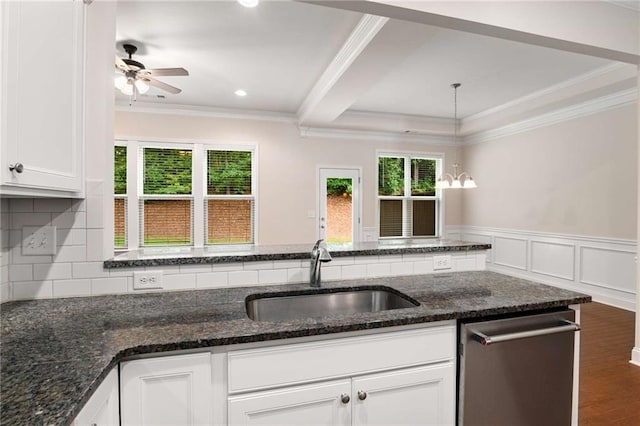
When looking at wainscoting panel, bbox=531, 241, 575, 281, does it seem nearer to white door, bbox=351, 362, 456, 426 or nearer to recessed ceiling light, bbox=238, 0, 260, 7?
white door, bbox=351, 362, 456, 426

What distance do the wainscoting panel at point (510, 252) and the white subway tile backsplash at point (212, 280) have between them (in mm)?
5152

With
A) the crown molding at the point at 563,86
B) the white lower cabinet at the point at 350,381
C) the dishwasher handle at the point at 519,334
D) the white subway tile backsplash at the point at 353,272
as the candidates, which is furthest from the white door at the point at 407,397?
the crown molding at the point at 563,86

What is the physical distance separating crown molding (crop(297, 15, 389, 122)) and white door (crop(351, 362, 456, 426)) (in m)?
2.23

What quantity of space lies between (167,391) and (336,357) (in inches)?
21.7

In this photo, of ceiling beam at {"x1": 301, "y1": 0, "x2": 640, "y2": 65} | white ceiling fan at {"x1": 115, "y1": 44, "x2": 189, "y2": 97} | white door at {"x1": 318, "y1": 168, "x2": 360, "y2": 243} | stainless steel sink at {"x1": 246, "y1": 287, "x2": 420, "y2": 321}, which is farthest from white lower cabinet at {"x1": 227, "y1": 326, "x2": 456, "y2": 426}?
white door at {"x1": 318, "y1": 168, "x2": 360, "y2": 243}

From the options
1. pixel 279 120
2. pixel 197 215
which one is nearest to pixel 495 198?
pixel 279 120

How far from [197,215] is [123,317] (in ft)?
13.6

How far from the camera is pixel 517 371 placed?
1377 mm

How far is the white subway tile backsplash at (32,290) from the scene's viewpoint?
140cm

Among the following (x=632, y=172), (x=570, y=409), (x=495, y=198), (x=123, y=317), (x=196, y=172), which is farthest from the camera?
(x=495, y=198)

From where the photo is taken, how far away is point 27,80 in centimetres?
104

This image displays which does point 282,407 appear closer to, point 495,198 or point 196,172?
point 196,172

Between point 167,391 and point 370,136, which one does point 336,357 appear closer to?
point 167,391

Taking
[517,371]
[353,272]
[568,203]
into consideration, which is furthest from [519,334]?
[568,203]
